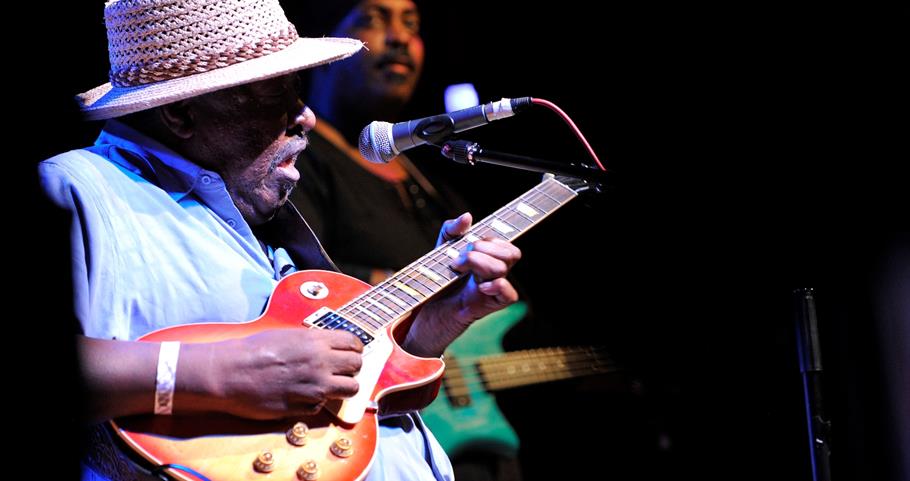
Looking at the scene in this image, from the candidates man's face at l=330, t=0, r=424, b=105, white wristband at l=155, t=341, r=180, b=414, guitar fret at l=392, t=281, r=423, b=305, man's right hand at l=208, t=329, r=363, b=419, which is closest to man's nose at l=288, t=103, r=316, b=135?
guitar fret at l=392, t=281, r=423, b=305

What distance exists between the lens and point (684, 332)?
13.8ft

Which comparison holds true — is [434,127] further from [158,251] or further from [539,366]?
[539,366]

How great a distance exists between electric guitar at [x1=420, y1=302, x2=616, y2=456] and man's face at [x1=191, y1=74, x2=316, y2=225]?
1.41m

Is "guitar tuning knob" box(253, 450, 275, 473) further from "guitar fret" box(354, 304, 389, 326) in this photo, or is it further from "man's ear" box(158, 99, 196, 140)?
"man's ear" box(158, 99, 196, 140)

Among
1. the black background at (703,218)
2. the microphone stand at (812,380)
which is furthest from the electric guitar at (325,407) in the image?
the black background at (703,218)

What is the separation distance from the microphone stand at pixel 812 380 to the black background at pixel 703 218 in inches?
43.7

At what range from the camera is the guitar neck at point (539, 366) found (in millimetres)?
3754

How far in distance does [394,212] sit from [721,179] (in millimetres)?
1459

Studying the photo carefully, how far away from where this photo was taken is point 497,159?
6.92 ft

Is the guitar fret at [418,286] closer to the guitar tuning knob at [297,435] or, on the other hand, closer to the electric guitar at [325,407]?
the electric guitar at [325,407]

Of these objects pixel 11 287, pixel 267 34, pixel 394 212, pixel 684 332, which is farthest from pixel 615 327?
pixel 11 287

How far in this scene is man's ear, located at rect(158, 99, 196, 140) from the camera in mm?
2174

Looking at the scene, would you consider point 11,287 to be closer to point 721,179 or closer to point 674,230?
point 674,230

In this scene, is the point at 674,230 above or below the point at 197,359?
below
